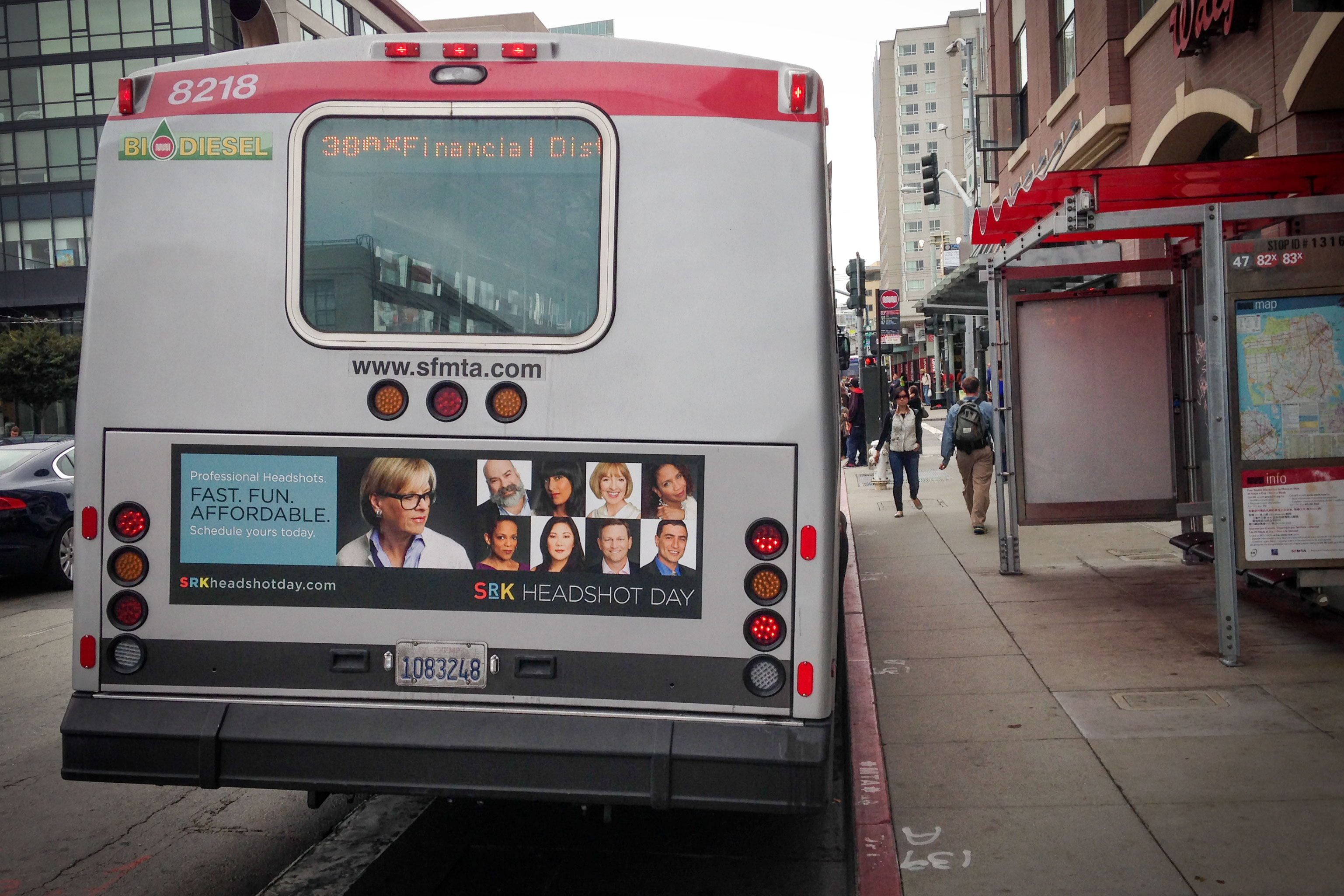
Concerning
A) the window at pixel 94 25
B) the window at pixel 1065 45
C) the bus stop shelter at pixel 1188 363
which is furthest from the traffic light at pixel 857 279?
the window at pixel 94 25

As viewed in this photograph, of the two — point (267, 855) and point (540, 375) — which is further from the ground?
point (540, 375)

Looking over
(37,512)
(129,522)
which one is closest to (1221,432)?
(129,522)

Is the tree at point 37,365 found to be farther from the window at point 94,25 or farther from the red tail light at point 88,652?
the red tail light at point 88,652

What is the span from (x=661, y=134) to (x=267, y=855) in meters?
3.45

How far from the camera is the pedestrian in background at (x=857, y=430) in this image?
72.2 ft

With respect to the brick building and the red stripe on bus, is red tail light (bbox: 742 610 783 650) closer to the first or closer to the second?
the red stripe on bus

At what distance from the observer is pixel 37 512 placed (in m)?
11.3

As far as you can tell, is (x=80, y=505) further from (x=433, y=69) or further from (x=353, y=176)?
(x=433, y=69)

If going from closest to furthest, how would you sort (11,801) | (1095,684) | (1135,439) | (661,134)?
(661,134) < (11,801) < (1095,684) < (1135,439)

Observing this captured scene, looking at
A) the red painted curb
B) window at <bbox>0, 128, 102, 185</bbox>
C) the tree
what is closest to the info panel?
the red painted curb

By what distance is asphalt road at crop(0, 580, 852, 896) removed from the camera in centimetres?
463

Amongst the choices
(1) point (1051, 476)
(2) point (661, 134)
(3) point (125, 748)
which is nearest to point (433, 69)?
(2) point (661, 134)

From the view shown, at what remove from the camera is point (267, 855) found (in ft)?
16.2

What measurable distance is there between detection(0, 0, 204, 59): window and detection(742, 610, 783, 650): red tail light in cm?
4937
